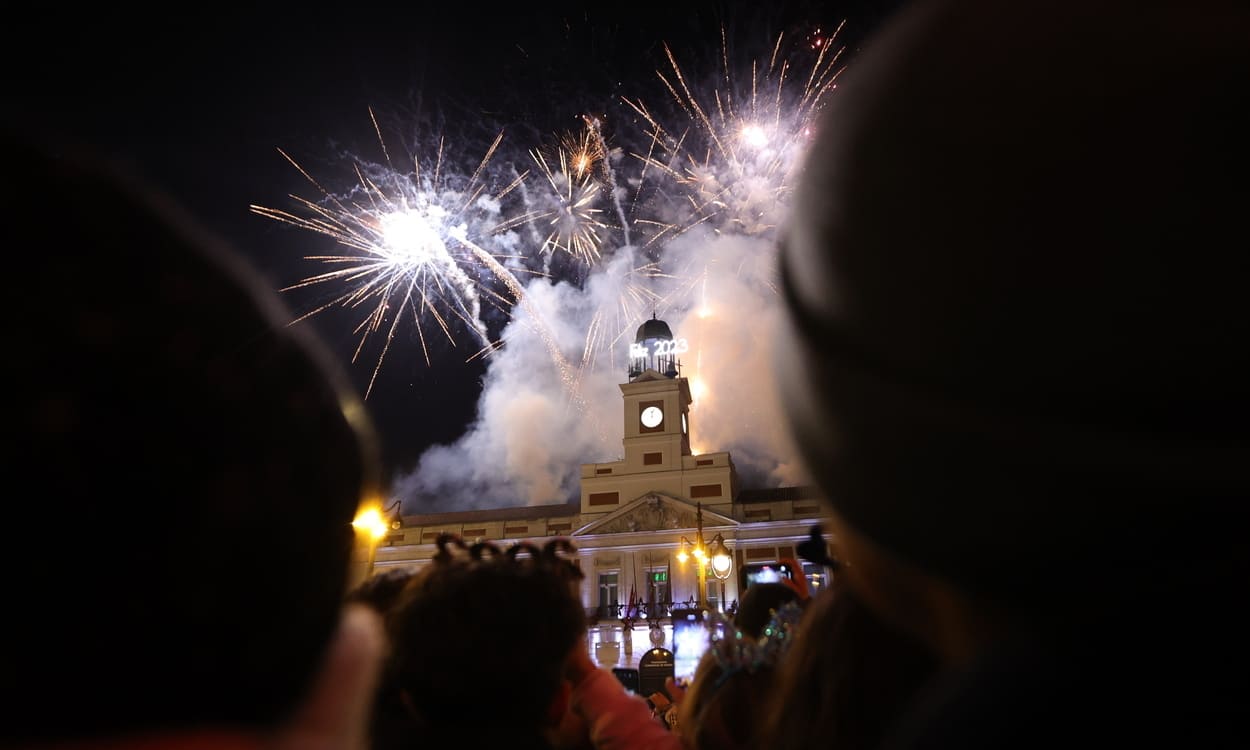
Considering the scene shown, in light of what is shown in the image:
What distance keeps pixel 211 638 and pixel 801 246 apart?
501 mm

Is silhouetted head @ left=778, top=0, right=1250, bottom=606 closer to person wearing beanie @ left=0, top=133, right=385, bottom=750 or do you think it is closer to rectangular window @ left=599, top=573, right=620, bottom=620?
person wearing beanie @ left=0, top=133, right=385, bottom=750

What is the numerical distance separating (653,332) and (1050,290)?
44642mm

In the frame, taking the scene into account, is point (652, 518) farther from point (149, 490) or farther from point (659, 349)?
point (149, 490)

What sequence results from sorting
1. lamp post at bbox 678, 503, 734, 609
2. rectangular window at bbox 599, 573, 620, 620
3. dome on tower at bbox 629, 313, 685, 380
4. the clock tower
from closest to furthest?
lamp post at bbox 678, 503, 734, 609, rectangular window at bbox 599, 573, 620, 620, the clock tower, dome on tower at bbox 629, 313, 685, 380

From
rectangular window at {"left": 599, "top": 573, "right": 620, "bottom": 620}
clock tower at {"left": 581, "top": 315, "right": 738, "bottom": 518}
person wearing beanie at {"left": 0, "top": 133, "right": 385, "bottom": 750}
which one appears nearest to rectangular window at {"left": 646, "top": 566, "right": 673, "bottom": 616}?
rectangular window at {"left": 599, "top": 573, "right": 620, "bottom": 620}

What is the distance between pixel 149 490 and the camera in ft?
1.63

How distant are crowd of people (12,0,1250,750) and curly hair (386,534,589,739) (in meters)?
1.70

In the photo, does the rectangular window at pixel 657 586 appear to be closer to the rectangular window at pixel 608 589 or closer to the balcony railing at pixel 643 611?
the balcony railing at pixel 643 611

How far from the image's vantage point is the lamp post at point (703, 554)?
1827cm

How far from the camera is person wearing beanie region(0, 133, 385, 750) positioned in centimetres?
48

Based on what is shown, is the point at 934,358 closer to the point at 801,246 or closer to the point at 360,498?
the point at 801,246

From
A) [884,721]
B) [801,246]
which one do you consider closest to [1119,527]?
[801,246]

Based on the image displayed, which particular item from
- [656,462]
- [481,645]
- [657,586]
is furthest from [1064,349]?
[656,462]

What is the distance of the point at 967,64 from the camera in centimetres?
50
